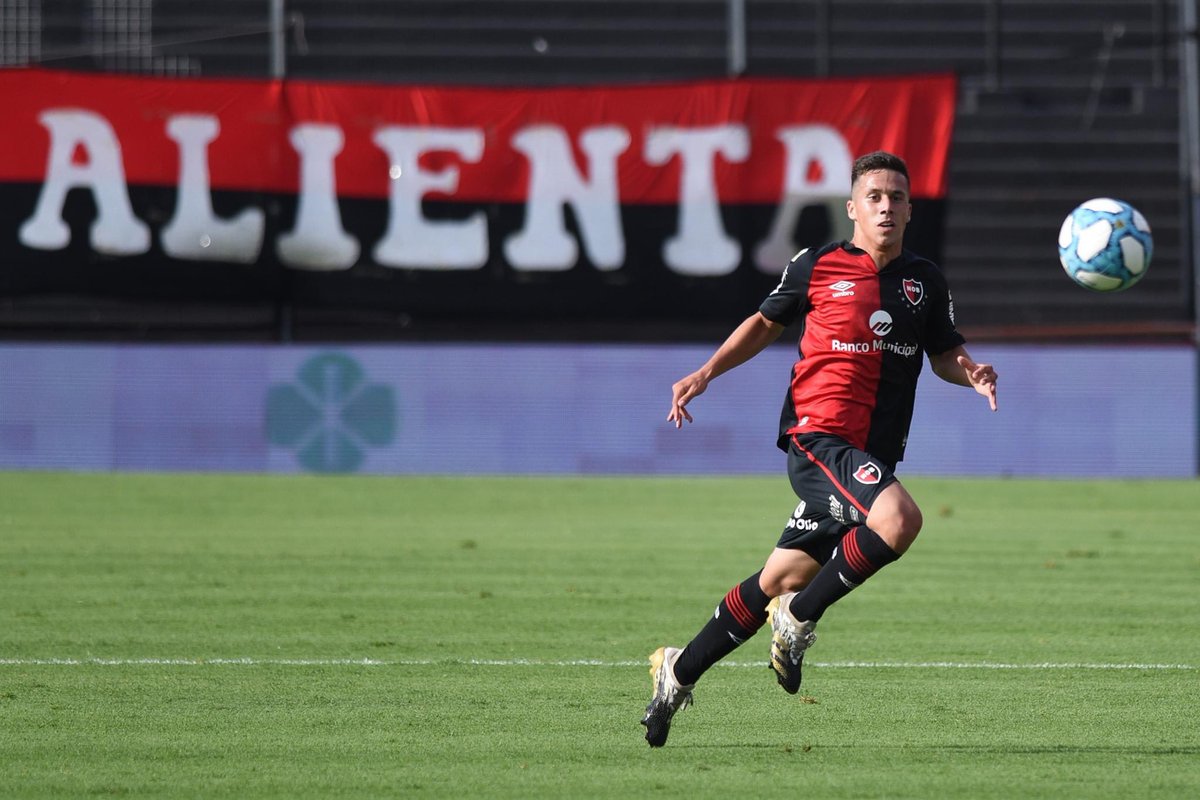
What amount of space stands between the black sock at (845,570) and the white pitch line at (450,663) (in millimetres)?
1976

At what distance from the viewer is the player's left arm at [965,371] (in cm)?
605

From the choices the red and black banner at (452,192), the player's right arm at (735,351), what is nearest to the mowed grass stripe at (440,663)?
the player's right arm at (735,351)

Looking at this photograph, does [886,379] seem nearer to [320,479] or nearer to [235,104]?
[320,479]

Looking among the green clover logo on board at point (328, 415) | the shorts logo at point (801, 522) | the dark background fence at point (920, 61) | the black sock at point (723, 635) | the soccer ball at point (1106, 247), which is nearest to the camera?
the black sock at point (723, 635)

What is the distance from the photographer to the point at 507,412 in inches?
772

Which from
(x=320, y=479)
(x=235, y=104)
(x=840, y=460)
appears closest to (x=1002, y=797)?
(x=840, y=460)

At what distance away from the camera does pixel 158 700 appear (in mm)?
6727

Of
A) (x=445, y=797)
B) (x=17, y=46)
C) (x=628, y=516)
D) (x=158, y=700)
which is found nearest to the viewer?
(x=445, y=797)

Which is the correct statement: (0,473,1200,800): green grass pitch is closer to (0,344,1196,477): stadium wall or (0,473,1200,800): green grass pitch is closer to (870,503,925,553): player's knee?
(870,503,925,553): player's knee

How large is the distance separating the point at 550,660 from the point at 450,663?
448 mm

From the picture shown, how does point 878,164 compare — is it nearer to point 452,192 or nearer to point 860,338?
point 860,338

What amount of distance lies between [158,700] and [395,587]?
12.6 feet

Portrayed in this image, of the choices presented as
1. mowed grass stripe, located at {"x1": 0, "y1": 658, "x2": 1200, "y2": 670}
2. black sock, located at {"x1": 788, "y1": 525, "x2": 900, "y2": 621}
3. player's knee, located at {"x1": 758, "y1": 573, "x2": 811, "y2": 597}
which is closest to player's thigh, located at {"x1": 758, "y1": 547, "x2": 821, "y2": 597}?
player's knee, located at {"x1": 758, "y1": 573, "x2": 811, "y2": 597}

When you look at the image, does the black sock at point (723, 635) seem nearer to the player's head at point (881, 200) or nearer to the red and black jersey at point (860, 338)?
the red and black jersey at point (860, 338)
